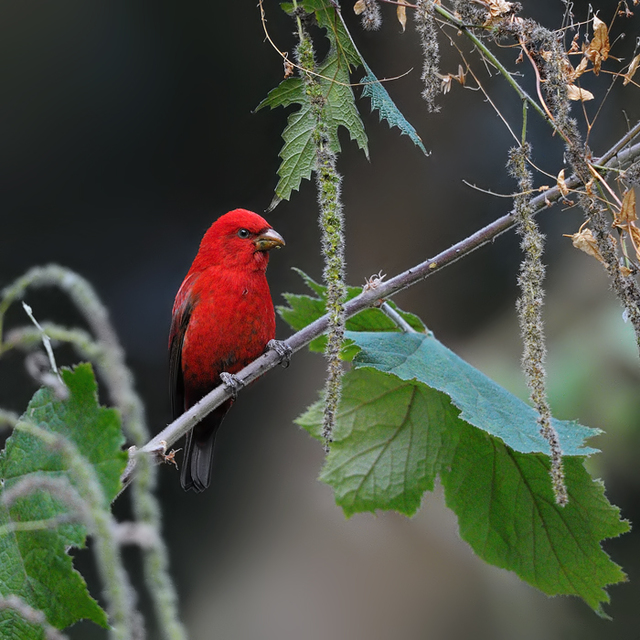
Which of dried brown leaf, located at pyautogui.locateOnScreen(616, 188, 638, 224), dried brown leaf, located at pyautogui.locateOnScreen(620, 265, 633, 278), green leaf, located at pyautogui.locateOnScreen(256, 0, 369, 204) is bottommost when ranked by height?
dried brown leaf, located at pyautogui.locateOnScreen(620, 265, 633, 278)

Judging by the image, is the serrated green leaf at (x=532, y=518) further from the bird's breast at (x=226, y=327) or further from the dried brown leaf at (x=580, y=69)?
the bird's breast at (x=226, y=327)

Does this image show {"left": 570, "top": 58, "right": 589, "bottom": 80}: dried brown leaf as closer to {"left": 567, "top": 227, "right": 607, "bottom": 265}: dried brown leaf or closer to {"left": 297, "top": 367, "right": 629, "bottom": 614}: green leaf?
{"left": 567, "top": 227, "right": 607, "bottom": 265}: dried brown leaf

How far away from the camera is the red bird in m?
1.56

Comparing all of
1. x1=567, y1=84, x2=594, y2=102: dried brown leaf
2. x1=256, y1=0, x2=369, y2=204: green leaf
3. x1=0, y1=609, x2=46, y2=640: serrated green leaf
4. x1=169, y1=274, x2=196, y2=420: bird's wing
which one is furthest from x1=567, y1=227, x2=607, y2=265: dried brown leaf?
Result: x1=169, y1=274, x2=196, y2=420: bird's wing

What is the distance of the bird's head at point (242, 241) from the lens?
159 cm

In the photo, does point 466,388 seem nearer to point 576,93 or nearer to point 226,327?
point 576,93

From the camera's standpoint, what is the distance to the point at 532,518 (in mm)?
1020

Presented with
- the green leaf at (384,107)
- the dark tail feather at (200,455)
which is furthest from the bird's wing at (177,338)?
the green leaf at (384,107)

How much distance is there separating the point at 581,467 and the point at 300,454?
3.83 ft

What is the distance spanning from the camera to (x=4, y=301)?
44cm

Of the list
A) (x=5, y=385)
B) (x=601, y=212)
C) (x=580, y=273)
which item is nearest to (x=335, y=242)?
(x=601, y=212)

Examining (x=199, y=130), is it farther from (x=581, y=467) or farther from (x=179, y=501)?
(x=581, y=467)

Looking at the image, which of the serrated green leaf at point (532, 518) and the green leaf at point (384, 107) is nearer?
the green leaf at point (384, 107)

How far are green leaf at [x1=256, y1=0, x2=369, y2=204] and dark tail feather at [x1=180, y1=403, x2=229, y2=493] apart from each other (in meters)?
0.89
